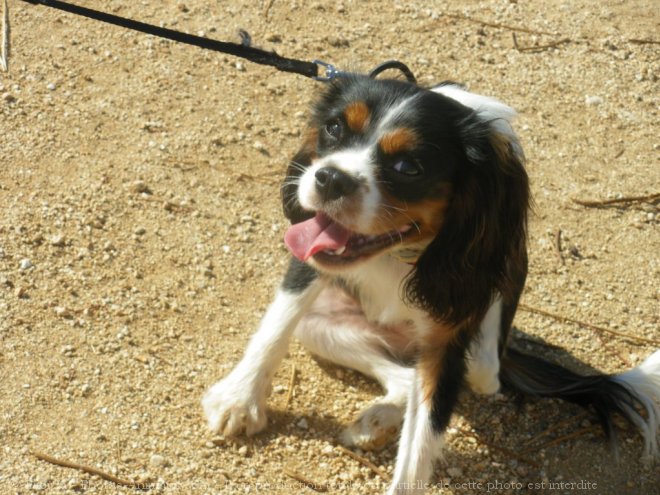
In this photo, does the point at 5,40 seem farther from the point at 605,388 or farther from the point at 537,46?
the point at 605,388

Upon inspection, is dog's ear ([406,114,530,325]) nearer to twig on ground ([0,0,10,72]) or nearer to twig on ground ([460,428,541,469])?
twig on ground ([460,428,541,469])

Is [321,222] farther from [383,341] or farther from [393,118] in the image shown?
[383,341]

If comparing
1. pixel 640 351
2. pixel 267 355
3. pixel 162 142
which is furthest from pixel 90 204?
pixel 640 351

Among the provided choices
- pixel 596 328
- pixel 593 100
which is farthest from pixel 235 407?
pixel 593 100

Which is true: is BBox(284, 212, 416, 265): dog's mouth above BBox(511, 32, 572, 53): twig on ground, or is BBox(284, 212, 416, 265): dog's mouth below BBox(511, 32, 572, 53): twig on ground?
above

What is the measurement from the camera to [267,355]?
12.4 feet

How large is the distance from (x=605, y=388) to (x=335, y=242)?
5.33ft

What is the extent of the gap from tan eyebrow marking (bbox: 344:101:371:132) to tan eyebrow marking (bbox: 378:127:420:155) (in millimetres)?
124

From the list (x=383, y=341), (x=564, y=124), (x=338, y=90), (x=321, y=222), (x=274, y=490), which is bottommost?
(x=274, y=490)

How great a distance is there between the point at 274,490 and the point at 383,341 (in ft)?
3.01

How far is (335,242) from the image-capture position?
3.23 meters

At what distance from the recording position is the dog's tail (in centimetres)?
401

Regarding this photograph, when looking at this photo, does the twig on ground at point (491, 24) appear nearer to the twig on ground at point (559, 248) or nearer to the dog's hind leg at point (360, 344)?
the twig on ground at point (559, 248)

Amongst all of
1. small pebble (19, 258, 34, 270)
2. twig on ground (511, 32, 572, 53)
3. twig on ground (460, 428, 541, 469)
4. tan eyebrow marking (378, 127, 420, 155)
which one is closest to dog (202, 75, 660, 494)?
tan eyebrow marking (378, 127, 420, 155)
